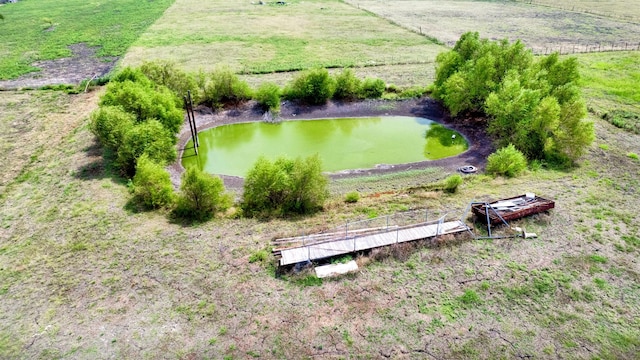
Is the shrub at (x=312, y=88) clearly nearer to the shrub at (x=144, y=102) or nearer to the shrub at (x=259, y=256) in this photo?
the shrub at (x=144, y=102)

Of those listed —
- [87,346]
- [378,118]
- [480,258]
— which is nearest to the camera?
[87,346]

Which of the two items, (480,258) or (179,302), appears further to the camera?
(480,258)

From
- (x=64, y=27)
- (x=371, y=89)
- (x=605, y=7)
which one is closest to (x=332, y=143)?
(x=371, y=89)

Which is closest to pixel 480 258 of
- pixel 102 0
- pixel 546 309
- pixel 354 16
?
pixel 546 309

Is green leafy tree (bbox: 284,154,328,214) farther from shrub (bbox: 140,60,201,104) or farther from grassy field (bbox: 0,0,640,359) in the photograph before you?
shrub (bbox: 140,60,201,104)

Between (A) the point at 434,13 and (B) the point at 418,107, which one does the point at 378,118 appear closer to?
(B) the point at 418,107

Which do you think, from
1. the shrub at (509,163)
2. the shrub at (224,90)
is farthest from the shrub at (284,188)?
the shrub at (224,90)

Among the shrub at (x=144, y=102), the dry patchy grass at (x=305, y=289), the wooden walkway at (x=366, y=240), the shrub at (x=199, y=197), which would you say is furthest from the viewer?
the shrub at (x=144, y=102)
